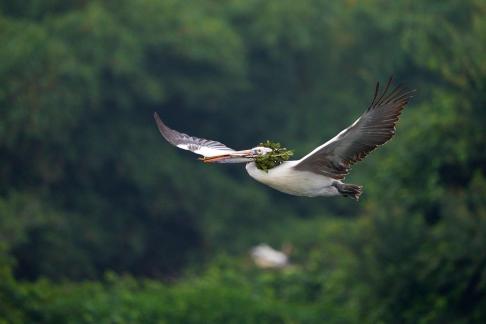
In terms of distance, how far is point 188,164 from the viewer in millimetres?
38156

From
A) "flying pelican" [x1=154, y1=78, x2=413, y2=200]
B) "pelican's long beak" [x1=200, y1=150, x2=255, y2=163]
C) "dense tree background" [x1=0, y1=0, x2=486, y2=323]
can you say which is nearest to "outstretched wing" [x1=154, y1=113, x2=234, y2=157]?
"pelican's long beak" [x1=200, y1=150, x2=255, y2=163]

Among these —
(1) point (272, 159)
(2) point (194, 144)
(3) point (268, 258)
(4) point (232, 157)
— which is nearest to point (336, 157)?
(1) point (272, 159)

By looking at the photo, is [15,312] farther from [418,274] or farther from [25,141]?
[25,141]

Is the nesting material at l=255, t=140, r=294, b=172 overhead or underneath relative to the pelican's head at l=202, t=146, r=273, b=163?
underneath

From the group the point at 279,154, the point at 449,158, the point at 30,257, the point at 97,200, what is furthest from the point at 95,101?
the point at 279,154

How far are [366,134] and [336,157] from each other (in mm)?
429

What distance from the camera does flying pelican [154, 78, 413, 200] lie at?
44.9 ft

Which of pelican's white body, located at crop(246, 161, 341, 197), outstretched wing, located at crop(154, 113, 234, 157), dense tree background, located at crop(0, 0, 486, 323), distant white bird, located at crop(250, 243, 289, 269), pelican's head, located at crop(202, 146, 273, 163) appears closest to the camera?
pelican's white body, located at crop(246, 161, 341, 197)

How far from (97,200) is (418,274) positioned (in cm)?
1483

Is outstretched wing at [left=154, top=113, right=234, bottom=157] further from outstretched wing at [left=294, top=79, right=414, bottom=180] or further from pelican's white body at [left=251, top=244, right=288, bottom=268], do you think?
pelican's white body at [left=251, top=244, right=288, bottom=268]

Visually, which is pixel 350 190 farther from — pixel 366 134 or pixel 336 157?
pixel 366 134

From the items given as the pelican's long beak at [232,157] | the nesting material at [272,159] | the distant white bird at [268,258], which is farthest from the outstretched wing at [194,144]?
the distant white bird at [268,258]

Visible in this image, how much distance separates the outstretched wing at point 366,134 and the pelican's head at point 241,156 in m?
0.43

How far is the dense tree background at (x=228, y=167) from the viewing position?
23.5 metres
